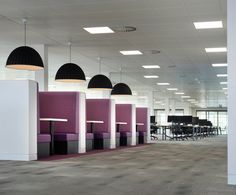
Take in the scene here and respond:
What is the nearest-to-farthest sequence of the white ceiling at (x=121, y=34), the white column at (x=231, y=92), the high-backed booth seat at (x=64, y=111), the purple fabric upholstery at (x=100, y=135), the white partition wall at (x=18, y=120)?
1. the white column at (x=231, y=92)
2. the white partition wall at (x=18, y=120)
3. the white ceiling at (x=121, y=34)
4. the high-backed booth seat at (x=64, y=111)
5. the purple fabric upholstery at (x=100, y=135)

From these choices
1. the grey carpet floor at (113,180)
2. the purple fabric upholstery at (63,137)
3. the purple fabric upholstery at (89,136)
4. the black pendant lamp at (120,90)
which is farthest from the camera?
the black pendant lamp at (120,90)

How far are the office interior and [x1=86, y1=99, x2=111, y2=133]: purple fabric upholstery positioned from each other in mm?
30

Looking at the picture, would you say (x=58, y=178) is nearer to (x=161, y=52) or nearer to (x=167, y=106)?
(x=161, y=52)

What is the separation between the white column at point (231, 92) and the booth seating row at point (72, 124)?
14.6ft

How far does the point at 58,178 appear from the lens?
17.5ft

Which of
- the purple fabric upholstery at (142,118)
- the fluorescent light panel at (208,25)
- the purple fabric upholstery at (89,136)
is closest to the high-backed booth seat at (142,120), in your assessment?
the purple fabric upholstery at (142,118)

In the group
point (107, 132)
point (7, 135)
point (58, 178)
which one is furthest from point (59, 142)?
point (58, 178)

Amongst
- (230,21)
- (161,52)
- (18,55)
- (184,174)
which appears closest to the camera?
(230,21)

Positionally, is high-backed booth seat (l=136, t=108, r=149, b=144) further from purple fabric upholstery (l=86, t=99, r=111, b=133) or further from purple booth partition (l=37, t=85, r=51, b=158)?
purple booth partition (l=37, t=85, r=51, b=158)

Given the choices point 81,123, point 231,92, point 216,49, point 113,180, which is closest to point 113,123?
point 81,123

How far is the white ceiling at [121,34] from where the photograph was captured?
8531mm

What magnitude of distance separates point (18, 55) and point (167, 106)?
26231 millimetres

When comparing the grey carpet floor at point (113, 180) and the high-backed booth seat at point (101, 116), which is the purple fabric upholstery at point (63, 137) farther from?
the grey carpet floor at point (113, 180)

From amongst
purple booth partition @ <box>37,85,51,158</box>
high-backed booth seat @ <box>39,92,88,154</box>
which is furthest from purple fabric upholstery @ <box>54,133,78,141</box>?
purple booth partition @ <box>37,85,51,158</box>
